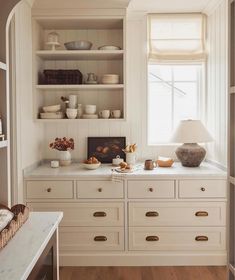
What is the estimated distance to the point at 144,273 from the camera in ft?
10.2

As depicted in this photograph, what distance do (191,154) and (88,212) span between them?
113 cm

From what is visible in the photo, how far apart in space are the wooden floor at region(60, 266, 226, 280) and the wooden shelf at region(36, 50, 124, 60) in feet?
6.56

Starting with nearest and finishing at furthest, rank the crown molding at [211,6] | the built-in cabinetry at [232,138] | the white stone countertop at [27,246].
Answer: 1. the white stone countertop at [27,246]
2. the built-in cabinetry at [232,138]
3. the crown molding at [211,6]

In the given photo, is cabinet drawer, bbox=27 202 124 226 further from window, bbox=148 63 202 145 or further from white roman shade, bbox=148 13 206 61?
white roman shade, bbox=148 13 206 61

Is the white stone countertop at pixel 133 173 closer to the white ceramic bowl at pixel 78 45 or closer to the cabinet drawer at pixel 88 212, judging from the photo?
the cabinet drawer at pixel 88 212

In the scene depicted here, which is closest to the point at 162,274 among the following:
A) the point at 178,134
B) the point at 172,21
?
the point at 178,134

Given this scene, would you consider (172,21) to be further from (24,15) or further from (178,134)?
(24,15)

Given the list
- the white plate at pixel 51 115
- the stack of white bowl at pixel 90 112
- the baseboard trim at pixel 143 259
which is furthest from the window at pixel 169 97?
the baseboard trim at pixel 143 259

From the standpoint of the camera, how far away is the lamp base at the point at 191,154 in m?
3.46

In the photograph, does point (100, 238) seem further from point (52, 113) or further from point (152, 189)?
point (52, 113)

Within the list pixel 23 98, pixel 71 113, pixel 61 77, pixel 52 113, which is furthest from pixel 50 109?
pixel 23 98

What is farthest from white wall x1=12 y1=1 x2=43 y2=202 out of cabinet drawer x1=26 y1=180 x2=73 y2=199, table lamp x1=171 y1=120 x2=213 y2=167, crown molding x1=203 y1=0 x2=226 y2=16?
crown molding x1=203 y1=0 x2=226 y2=16

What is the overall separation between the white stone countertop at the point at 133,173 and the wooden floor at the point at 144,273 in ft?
2.71

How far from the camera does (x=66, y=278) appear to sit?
9.96 feet
